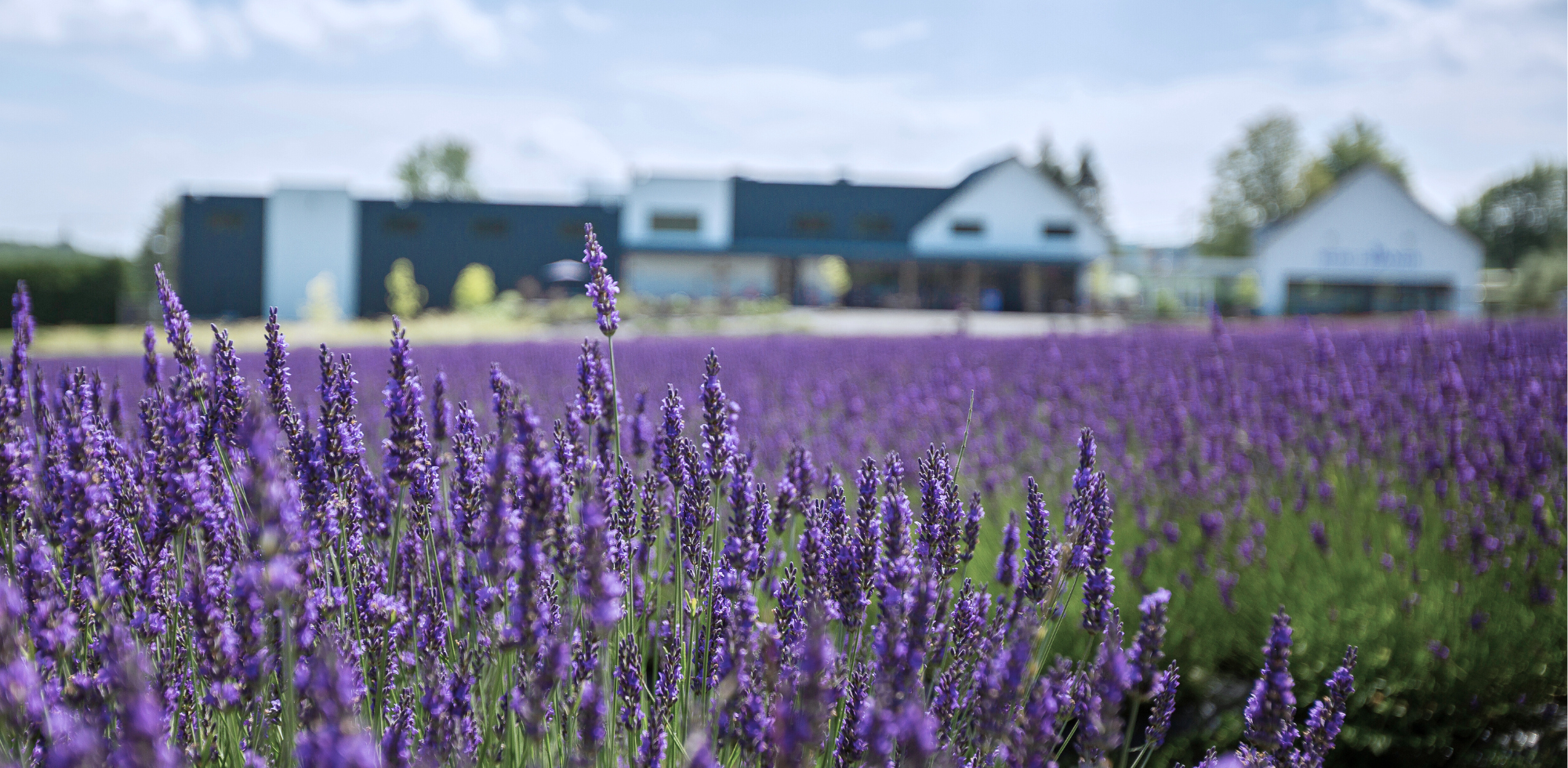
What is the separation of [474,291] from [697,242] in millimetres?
9342

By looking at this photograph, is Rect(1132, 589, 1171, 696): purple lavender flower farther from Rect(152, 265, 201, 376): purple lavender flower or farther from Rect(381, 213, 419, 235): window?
Rect(381, 213, 419, 235): window

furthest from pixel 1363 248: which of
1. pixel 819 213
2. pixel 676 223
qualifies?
pixel 676 223

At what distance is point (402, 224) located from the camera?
33.9m

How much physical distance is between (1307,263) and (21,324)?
3796 centimetres

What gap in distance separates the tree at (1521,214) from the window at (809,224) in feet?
119

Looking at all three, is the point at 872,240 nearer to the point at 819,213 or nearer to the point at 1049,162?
the point at 819,213

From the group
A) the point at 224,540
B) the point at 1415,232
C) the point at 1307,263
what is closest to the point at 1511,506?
the point at 224,540

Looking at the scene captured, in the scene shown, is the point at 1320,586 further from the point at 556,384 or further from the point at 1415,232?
the point at 1415,232

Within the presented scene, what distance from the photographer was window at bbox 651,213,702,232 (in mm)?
36000

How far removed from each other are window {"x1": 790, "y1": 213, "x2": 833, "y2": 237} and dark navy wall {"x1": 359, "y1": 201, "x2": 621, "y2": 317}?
7.35 metres

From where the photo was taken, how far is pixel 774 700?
1159 mm

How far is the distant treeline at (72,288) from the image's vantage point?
26062 millimetres

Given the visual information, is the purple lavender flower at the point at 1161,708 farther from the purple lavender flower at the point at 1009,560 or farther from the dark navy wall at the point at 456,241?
the dark navy wall at the point at 456,241

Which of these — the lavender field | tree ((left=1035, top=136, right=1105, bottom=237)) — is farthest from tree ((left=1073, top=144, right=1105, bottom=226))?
the lavender field
